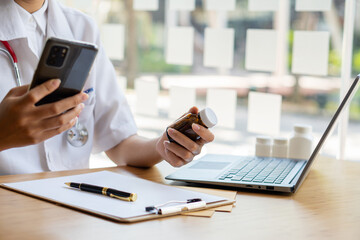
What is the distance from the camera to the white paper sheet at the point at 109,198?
3.30ft

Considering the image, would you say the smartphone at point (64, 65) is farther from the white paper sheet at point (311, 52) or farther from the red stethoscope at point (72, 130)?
the white paper sheet at point (311, 52)

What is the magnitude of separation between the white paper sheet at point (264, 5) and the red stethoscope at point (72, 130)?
3.84 ft

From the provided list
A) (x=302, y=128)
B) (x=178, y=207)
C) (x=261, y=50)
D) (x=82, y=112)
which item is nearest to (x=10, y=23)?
(x=82, y=112)

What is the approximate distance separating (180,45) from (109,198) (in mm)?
1749

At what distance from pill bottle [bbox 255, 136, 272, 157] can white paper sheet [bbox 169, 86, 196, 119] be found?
107cm

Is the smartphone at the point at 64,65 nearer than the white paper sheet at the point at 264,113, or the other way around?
the smartphone at the point at 64,65

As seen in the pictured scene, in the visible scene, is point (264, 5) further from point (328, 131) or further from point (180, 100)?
point (328, 131)

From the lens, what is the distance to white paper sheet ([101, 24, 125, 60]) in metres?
3.10

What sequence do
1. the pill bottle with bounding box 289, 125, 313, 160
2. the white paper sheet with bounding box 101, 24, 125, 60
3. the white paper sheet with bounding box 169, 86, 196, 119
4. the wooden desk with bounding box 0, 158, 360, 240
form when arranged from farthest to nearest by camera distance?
1. the white paper sheet with bounding box 101, 24, 125, 60
2. the white paper sheet with bounding box 169, 86, 196, 119
3. the pill bottle with bounding box 289, 125, 313, 160
4. the wooden desk with bounding box 0, 158, 360, 240

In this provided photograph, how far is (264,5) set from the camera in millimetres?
2352

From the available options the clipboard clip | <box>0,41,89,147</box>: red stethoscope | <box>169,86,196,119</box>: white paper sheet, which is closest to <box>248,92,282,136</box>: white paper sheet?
<box>169,86,196,119</box>: white paper sheet

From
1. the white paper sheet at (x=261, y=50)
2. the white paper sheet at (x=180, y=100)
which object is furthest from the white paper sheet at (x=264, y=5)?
the white paper sheet at (x=180, y=100)

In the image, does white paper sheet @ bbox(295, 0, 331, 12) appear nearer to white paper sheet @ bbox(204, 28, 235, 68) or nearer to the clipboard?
white paper sheet @ bbox(204, 28, 235, 68)

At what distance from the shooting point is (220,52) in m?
2.52
